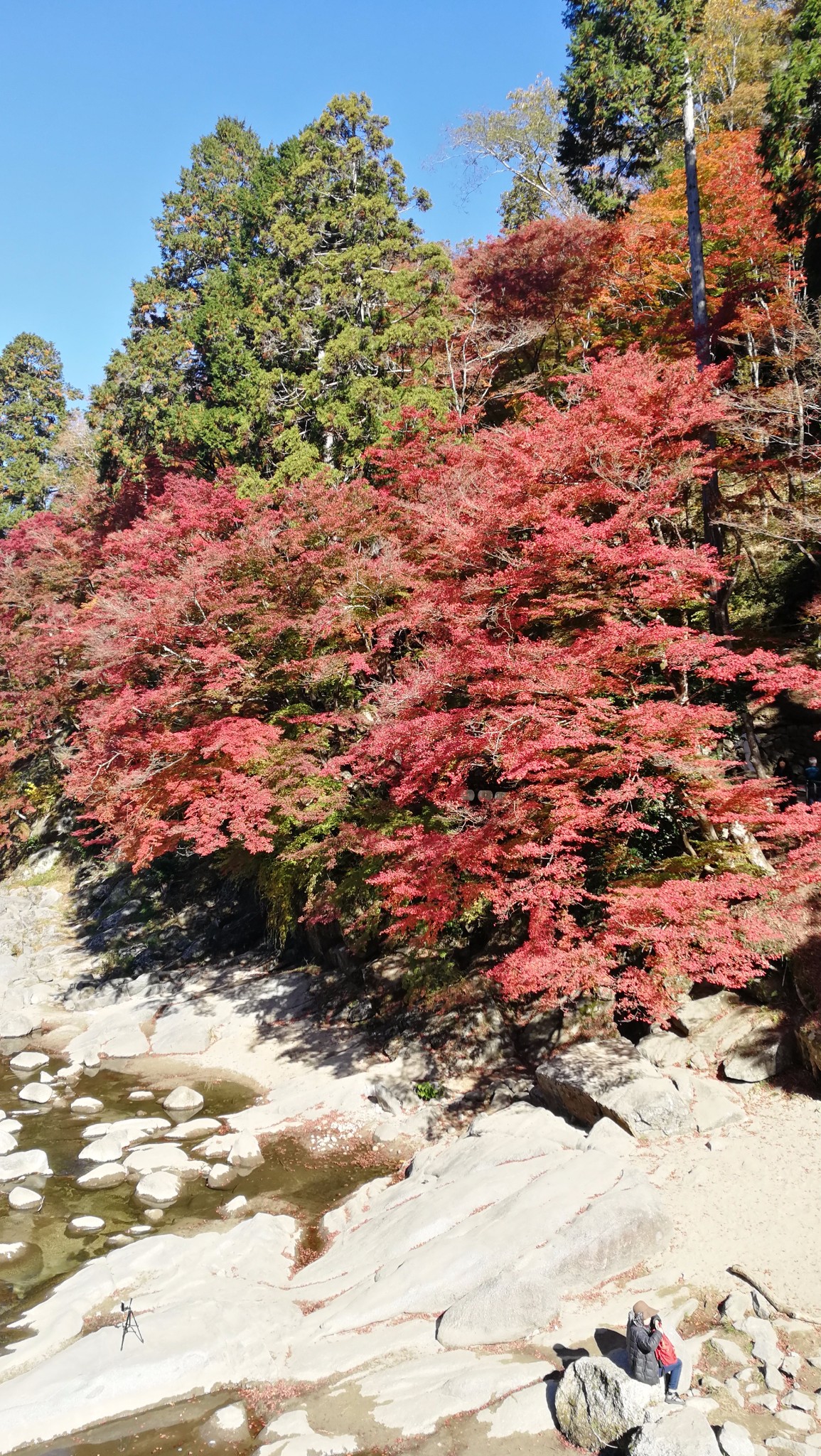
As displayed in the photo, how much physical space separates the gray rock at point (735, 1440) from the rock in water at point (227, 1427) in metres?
4.31

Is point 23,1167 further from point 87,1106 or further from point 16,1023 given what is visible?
point 16,1023

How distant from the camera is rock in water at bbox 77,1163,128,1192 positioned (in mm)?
12133

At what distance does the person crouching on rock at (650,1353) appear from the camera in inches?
253

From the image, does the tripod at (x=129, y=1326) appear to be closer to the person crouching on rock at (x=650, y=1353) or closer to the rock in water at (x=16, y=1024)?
the person crouching on rock at (x=650, y=1353)

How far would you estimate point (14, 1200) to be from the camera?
38.2 ft

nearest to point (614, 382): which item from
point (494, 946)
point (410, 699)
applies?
point (410, 699)

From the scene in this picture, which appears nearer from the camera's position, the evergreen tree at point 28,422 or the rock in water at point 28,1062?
the rock in water at point 28,1062

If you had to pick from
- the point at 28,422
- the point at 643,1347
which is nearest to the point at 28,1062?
the point at 643,1347

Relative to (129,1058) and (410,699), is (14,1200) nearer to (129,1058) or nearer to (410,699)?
(129,1058)

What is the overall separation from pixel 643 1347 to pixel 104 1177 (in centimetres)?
910

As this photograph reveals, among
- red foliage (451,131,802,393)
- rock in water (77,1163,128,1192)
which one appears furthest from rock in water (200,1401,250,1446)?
red foliage (451,131,802,393)

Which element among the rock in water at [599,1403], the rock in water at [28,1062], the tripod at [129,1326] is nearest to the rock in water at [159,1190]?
the tripod at [129,1326]

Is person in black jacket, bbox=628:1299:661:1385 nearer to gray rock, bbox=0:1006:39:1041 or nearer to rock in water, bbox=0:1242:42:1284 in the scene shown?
rock in water, bbox=0:1242:42:1284

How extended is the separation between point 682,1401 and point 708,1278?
56.4 inches
